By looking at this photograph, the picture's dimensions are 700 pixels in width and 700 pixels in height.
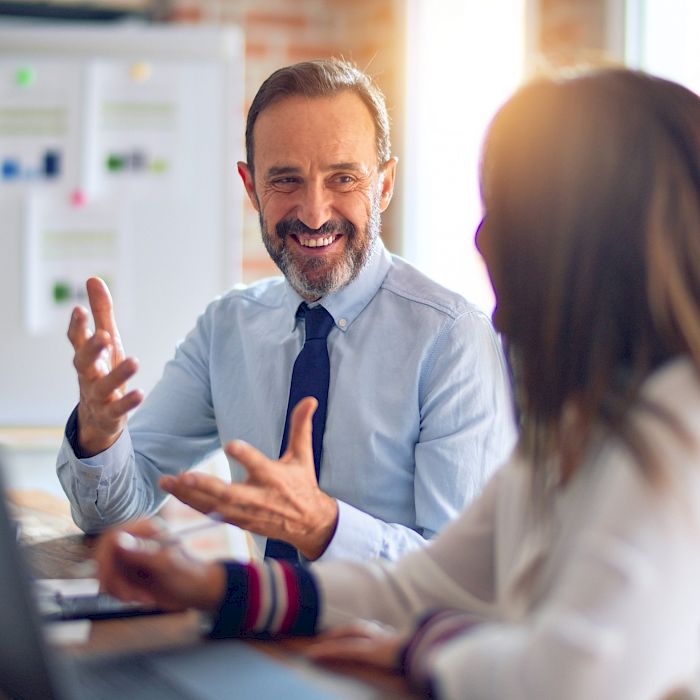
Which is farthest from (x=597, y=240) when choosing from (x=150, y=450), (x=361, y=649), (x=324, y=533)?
(x=150, y=450)

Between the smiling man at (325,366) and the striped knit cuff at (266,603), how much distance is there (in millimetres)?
412

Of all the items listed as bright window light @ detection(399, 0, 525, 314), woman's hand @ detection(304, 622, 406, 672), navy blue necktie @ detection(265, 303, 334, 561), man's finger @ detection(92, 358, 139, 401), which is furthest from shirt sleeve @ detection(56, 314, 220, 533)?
bright window light @ detection(399, 0, 525, 314)

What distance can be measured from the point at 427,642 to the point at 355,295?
3.14 feet

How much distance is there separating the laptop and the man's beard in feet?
2.82

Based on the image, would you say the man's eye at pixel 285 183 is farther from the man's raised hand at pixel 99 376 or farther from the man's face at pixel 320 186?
the man's raised hand at pixel 99 376

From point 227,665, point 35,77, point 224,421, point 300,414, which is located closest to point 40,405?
point 35,77

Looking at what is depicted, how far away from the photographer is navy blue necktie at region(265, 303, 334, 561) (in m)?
1.62

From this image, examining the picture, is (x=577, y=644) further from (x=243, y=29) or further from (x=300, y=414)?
(x=243, y=29)

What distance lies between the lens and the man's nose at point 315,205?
172cm

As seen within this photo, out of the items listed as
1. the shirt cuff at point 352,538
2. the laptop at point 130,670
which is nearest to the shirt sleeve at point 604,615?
the laptop at point 130,670

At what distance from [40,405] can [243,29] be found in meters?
1.48

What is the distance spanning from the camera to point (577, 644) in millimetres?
667

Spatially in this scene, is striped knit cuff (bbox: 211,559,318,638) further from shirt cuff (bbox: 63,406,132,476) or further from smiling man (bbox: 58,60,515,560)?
shirt cuff (bbox: 63,406,132,476)

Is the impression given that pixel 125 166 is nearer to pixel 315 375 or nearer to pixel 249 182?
pixel 249 182
